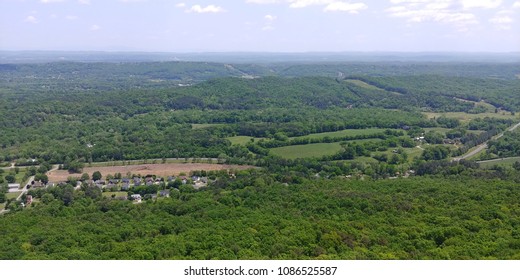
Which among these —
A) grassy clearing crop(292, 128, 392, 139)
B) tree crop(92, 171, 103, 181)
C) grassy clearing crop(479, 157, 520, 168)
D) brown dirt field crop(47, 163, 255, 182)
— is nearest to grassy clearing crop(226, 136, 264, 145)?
grassy clearing crop(292, 128, 392, 139)

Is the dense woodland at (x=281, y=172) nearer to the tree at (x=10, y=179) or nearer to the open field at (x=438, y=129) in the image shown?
the tree at (x=10, y=179)

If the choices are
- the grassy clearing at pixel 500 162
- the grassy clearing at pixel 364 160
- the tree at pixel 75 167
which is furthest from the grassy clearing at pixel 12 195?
the grassy clearing at pixel 500 162

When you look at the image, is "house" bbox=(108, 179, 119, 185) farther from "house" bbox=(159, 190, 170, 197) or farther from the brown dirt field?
"house" bbox=(159, 190, 170, 197)

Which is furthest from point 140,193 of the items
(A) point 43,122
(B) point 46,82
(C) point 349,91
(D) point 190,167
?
(B) point 46,82

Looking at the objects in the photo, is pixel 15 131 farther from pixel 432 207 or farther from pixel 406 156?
pixel 432 207

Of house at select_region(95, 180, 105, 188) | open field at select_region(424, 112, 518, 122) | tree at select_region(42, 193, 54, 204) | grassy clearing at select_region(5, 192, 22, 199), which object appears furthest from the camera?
open field at select_region(424, 112, 518, 122)

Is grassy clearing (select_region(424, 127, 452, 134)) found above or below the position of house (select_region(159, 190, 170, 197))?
above
